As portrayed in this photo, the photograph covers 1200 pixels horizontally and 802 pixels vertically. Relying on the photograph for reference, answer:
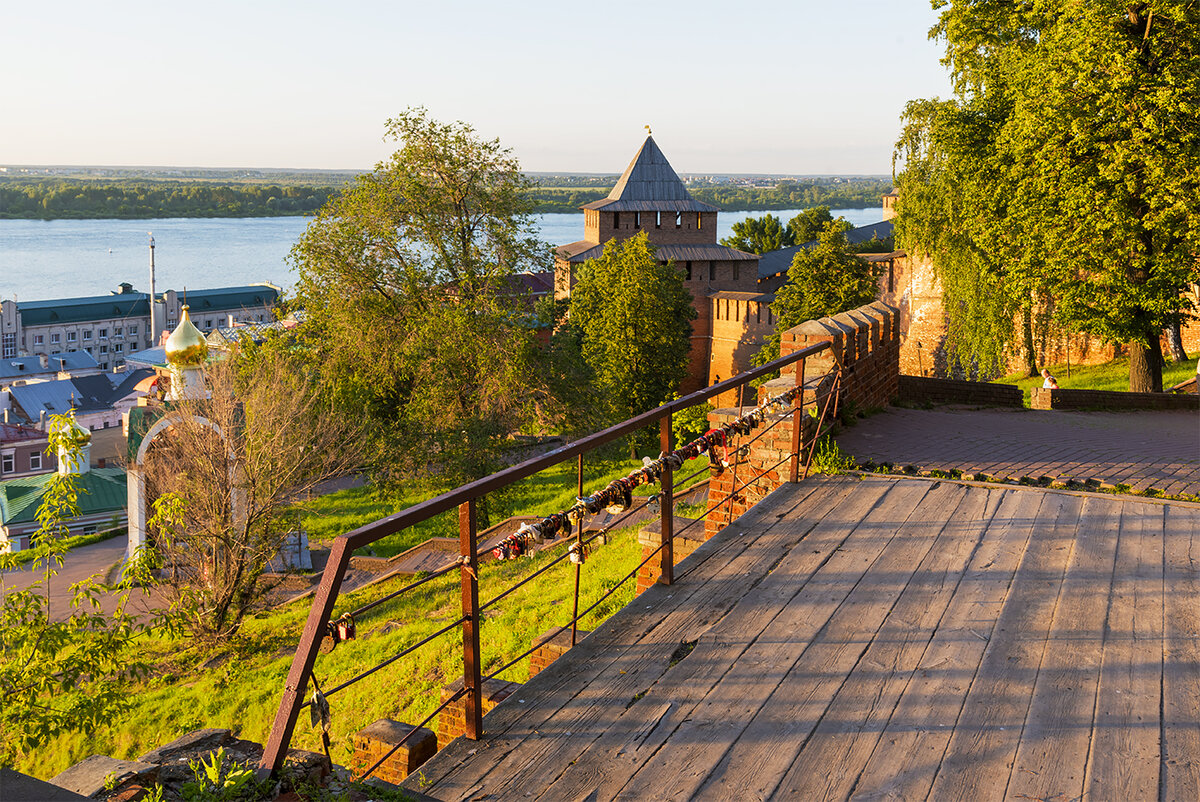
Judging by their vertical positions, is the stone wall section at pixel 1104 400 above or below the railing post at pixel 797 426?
below

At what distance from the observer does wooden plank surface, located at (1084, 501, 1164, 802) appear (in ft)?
8.63

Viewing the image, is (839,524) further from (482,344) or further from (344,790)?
(482,344)

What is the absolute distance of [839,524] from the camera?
4.93 m

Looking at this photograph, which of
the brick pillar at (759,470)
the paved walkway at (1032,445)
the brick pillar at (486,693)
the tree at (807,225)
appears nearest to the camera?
the brick pillar at (486,693)

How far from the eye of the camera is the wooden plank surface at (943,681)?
263cm

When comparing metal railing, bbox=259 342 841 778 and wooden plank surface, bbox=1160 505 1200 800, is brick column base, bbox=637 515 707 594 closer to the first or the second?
metal railing, bbox=259 342 841 778

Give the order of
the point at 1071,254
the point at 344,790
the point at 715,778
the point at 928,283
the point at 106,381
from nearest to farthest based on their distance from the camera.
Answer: the point at 344,790 → the point at 715,778 → the point at 1071,254 → the point at 928,283 → the point at 106,381

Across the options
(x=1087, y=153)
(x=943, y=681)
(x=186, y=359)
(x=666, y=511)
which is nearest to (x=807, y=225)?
(x=1087, y=153)

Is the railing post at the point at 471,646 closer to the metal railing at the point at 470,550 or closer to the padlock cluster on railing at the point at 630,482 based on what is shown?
the metal railing at the point at 470,550

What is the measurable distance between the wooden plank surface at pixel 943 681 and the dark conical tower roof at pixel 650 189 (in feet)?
163

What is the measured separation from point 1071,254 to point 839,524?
1191 cm

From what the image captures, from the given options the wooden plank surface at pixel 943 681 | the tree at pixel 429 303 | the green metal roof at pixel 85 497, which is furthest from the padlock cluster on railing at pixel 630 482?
the green metal roof at pixel 85 497

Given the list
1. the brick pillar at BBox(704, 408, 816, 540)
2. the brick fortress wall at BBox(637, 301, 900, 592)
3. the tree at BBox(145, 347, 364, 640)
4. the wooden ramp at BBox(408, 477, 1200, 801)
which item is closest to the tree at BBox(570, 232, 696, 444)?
the tree at BBox(145, 347, 364, 640)

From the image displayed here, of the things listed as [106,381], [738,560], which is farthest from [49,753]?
[106,381]
